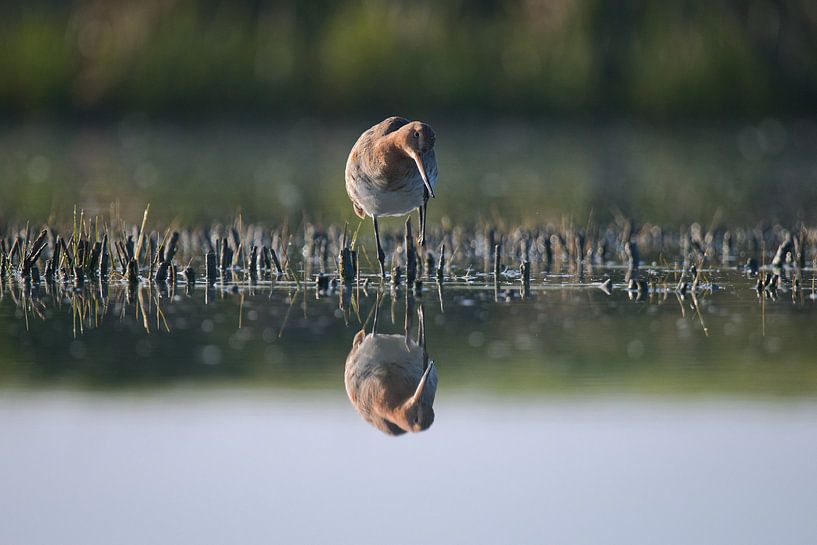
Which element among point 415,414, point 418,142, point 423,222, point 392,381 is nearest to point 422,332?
point 392,381

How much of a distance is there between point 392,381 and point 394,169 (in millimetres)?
2920

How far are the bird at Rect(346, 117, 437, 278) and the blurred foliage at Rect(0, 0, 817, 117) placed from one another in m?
18.0

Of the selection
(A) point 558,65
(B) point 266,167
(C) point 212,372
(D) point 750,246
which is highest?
(A) point 558,65

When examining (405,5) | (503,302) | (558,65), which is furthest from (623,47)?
(503,302)

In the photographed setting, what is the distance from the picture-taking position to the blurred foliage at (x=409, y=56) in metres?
26.8

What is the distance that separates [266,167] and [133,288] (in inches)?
487

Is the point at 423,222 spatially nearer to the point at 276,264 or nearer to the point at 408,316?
the point at 276,264

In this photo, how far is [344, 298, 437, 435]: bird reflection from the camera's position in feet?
18.9

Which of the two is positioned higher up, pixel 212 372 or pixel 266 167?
pixel 266 167

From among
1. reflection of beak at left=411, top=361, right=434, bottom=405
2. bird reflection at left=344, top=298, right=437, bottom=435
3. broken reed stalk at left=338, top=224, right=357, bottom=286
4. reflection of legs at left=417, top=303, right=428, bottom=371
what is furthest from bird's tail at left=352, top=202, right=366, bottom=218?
reflection of beak at left=411, top=361, right=434, bottom=405

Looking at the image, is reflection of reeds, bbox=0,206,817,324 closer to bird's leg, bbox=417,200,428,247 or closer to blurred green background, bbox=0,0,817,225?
bird's leg, bbox=417,200,428,247

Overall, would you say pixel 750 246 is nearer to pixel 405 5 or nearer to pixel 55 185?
pixel 55 185

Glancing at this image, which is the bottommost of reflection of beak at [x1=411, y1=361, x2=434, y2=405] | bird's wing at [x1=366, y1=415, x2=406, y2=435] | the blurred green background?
bird's wing at [x1=366, y1=415, x2=406, y2=435]

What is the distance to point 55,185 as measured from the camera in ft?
56.0
